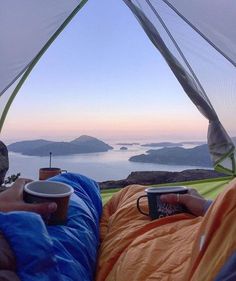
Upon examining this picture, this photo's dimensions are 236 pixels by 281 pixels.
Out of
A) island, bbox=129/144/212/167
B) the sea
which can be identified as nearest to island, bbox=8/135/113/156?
the sea

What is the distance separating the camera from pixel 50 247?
1.77 ft

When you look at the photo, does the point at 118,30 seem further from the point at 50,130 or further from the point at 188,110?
the point at 50,130

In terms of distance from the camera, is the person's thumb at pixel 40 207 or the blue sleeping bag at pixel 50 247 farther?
the person's thumb at pixel 40 207

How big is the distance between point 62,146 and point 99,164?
0.32 meters

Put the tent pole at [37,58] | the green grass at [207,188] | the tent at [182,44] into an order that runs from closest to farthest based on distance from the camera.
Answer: the tent at [182,44]
the green grass at [207,188]
the tent pole at [37,58]

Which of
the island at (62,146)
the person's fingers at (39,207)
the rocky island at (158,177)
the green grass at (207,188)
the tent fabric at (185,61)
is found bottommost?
the rocky island at (158,177)

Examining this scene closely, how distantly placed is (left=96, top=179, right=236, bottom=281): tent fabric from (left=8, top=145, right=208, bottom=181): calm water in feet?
5.16

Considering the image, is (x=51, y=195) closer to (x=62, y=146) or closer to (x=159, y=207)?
(x=159, y=207)

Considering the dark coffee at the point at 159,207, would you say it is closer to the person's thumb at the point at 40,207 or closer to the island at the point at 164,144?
the person's thumb at the point at 40,207

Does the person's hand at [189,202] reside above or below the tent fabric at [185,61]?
below

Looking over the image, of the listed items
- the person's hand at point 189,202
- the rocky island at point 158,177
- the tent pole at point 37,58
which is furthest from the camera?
the rocky island at point 158,177

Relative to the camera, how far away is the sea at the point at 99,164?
2449 mm

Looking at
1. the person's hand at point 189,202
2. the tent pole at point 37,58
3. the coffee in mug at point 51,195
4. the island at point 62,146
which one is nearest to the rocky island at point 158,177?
the island at point 62,146

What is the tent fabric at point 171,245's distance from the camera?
0.49m
